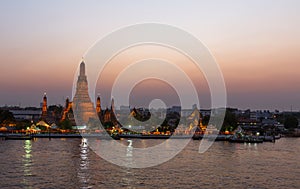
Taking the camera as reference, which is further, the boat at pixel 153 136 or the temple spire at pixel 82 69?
the temple spire at pixel 82 69

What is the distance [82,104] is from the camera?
2184 inches

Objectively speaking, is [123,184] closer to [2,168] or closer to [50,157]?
[2,168]

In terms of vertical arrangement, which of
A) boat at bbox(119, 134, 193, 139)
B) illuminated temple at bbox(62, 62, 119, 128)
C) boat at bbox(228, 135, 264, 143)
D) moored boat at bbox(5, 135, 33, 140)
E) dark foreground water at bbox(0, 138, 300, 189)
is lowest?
dark foreground water at bbox(0, 138, 300, 189)

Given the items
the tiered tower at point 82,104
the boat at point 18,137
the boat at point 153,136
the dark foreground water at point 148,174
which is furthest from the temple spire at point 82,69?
the dark foreground water at point 148,174

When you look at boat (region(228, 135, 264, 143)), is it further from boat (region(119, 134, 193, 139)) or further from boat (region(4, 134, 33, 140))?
boat (region(4, 134, 33, 140))

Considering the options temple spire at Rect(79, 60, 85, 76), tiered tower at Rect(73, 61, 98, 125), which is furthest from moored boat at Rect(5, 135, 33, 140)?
A: temple spire at Rect(79, 60, 85, 76)

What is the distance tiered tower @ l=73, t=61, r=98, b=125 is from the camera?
53406 mm

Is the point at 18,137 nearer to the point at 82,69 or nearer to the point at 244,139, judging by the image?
the point at 244,139

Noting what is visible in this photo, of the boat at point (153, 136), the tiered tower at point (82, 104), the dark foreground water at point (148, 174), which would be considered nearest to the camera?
the dark foreground water at point (148, 174)

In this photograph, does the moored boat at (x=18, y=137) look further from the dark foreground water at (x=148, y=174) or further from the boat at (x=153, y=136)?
the dark foreground water at (x=148, y=174)

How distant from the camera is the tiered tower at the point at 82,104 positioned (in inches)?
2103

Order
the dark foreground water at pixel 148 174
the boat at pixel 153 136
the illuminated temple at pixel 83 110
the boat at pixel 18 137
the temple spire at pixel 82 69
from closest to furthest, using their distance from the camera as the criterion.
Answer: the dark foreground water at pixel 148 174 → the boat at pixel 18 137 → the boat at pixel 153 136 → the illuminated temple at pixel 83 110 → the temple spire at pixel 82 69

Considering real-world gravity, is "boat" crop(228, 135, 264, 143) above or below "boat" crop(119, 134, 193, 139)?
below

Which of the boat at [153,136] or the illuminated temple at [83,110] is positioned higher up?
the illuminated temple at [83,110]
